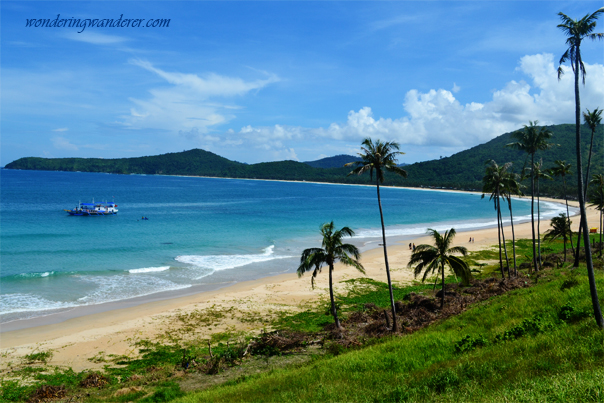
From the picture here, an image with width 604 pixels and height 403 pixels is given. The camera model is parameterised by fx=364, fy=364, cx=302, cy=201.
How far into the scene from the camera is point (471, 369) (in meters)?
12.2

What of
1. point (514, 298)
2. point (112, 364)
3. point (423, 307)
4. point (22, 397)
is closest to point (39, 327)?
point (112, 364)

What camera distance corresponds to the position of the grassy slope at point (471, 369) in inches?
380

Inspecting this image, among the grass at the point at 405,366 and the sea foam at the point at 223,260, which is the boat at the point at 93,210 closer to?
the sea foam at the point at 223,260

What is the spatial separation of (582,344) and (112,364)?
880 inches

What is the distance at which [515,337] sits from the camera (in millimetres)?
15508

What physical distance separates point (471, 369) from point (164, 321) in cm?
2278

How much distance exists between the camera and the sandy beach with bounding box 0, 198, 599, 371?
22.8 metres

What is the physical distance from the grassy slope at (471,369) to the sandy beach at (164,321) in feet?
35.1

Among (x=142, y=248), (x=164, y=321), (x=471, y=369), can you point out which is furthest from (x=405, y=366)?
(x=142, y=248)

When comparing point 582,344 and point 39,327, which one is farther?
point 39,327

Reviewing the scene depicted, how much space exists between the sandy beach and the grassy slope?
1070 centimetres

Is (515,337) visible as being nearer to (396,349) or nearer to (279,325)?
(396,349)

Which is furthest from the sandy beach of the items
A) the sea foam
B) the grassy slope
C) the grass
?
the grassy slope

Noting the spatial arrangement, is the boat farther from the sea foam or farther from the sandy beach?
the sandy beach
